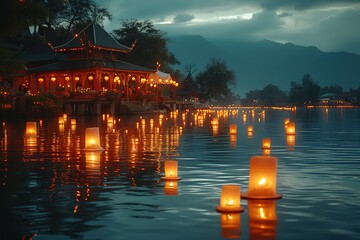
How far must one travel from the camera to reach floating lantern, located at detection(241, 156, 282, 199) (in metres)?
11.5

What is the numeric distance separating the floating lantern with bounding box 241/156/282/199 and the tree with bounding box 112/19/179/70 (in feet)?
291

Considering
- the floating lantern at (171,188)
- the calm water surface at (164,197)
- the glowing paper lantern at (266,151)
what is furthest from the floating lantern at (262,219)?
the glowing paper lantern at (266,151)

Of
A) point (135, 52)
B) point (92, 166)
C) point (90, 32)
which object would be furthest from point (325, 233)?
point (135, 52)

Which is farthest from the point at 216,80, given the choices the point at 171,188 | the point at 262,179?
the point at 262,179

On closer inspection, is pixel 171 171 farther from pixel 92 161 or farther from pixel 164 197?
pixel 92 161

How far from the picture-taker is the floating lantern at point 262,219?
8.71 m

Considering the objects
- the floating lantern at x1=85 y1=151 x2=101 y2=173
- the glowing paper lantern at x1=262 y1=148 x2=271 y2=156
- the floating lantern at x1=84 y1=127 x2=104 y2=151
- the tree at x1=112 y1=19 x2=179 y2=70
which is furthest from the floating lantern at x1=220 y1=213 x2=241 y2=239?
the tree at x1=112 y1=19 x2=179 y2=70

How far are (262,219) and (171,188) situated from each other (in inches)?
136

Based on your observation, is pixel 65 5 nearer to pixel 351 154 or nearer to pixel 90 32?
pixel 90 32

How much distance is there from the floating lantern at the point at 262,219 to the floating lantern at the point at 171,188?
1.70 meters

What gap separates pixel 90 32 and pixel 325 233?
67.2 m

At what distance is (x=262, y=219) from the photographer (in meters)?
9.77

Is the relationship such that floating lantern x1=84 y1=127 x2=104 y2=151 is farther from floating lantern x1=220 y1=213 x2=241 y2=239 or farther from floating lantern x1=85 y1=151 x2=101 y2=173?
floating lantern x1=220 y1=213 x2=241 y2=239

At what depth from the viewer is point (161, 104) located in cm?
8181
